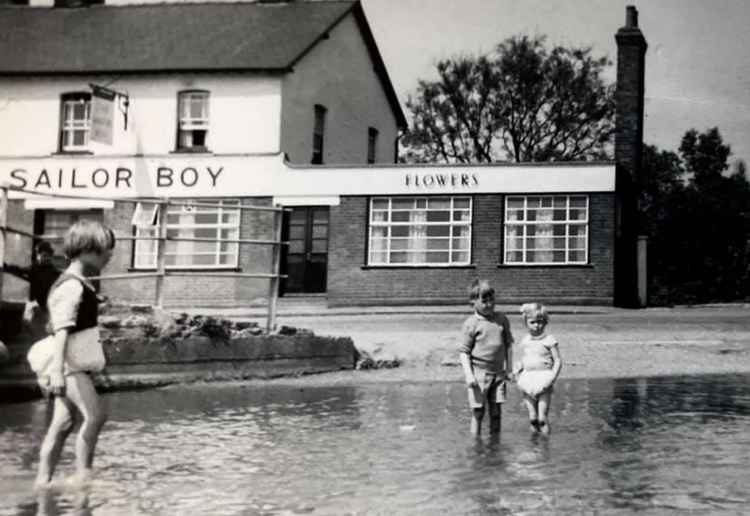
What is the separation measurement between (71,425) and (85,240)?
104 cm

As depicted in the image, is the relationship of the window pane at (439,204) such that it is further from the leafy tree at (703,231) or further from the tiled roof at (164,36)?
the leafy tree at (703,231)

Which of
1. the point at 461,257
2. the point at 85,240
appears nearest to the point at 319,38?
the point at 461,257

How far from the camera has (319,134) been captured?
34812mm

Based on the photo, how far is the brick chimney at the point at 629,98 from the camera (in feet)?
109

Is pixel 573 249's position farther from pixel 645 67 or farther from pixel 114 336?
pixel 114 336

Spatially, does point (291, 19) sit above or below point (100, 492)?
above

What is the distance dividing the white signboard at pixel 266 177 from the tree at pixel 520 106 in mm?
19674

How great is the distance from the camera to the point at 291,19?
3391 centimetres

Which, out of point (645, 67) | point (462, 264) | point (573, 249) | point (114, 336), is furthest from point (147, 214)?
point (114, 336)

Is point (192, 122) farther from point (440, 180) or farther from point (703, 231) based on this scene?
point (703, 231)

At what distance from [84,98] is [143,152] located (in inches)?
91.7

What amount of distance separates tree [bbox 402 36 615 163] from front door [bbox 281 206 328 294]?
63.2 feet

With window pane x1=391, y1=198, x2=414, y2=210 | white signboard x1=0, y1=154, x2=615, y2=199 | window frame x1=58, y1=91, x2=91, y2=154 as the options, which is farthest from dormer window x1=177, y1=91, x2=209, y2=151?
window pane x1=391, y1=198, x2=414, y2=210

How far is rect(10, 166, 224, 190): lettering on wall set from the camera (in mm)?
32375
